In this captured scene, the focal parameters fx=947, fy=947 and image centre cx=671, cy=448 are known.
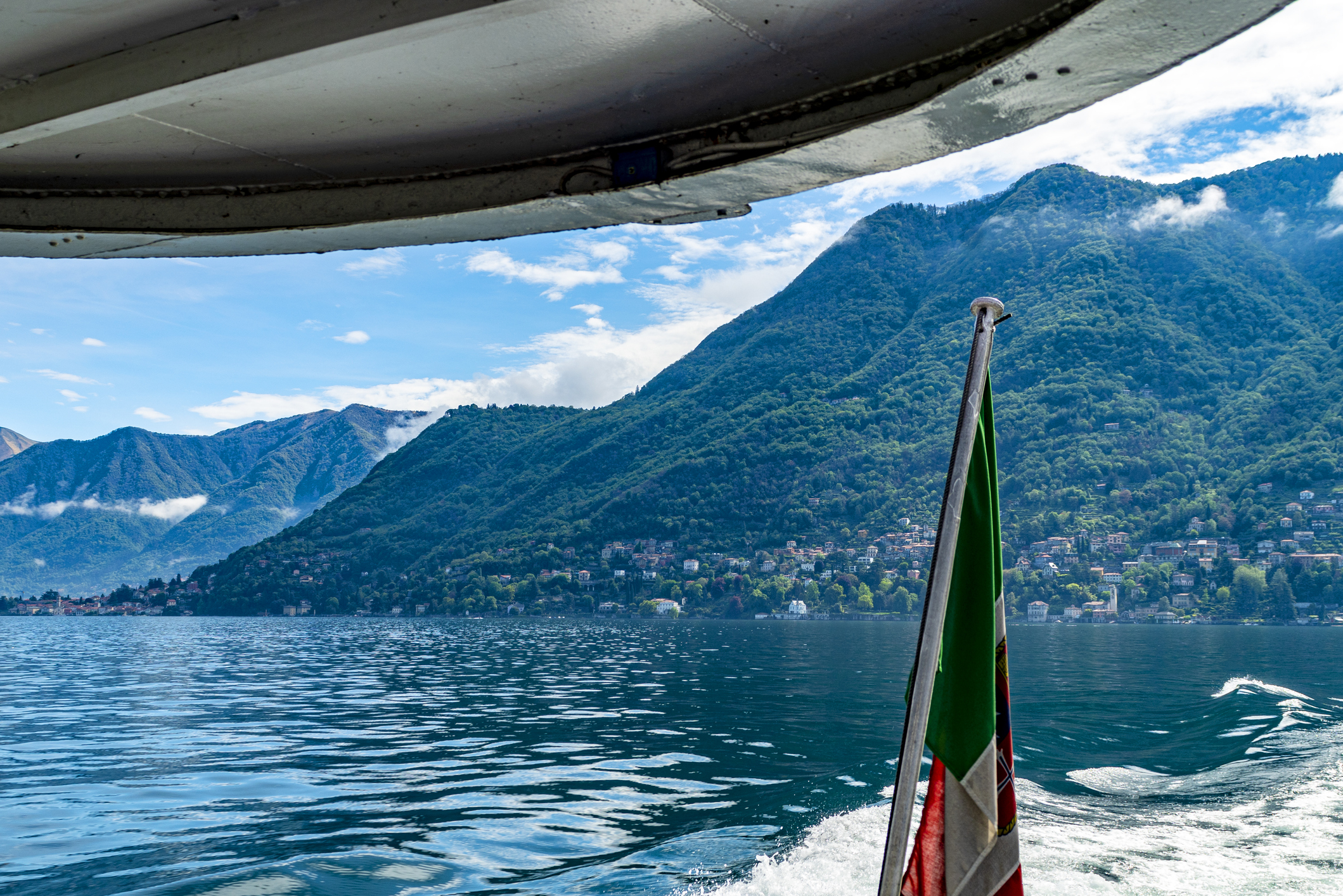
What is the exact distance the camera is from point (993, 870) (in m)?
2.43

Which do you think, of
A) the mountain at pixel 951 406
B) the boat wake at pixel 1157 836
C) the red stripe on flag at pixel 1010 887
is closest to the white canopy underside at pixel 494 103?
the red stripe on flag at pixel 1010 887

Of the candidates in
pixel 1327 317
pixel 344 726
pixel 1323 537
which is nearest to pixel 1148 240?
pixel 1327 317

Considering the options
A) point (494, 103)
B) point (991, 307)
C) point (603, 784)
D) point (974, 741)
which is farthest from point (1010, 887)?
point (603, 784)

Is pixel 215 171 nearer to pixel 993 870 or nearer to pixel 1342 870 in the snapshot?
pixel 993 870

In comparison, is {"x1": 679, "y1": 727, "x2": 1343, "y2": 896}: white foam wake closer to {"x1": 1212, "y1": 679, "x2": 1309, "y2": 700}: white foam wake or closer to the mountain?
{"x1": 1212, "y1": 679, "x2": 1309, "y2": 700}: white foam wake

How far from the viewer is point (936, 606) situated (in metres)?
2.37

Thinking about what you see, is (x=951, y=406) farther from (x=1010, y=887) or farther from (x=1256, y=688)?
(x=1010, y=887)

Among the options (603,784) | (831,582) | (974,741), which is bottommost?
(831,582)

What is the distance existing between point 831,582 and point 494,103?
106765 mm

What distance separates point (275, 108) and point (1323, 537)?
364 ft

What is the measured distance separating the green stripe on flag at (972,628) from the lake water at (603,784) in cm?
562

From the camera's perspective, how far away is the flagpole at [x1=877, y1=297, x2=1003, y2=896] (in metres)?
2.33

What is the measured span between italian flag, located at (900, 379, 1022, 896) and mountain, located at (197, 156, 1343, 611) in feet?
366

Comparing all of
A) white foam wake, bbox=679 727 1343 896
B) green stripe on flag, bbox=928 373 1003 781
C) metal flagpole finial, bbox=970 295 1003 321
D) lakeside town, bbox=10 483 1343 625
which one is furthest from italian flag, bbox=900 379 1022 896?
lakeside town, bbox=10 483 1343 625
